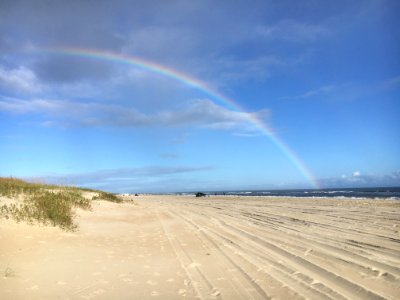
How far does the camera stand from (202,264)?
8.12 metres

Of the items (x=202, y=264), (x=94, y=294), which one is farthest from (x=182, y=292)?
(x=202, y=264)

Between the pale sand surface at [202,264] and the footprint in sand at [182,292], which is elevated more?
the pale sand surface at [202,264]

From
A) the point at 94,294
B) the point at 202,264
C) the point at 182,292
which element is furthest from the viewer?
the point at 202,264

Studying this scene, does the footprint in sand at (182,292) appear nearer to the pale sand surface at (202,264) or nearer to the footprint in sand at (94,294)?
the pale sand surface at (202,264)

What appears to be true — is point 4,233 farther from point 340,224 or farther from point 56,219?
point 340,224

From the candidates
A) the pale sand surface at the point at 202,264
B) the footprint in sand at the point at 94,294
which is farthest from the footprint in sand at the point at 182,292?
the footprint in sand at the point at 94,294

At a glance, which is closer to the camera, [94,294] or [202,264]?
[94,294]

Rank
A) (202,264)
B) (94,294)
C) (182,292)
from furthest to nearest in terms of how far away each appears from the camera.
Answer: (202,264) → (182,292) → (94,294)

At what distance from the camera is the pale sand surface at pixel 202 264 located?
597cm

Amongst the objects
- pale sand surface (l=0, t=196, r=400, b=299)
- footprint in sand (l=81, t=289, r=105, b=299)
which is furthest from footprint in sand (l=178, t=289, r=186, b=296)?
A: footprint in sand (l=81, t=289, r=105, b=299)

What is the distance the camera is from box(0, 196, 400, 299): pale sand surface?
5.97 meters

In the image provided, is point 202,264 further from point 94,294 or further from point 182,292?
point 94,294

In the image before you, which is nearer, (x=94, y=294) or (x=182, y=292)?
(x=94, y=294)

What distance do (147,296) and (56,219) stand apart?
24.1 ft
